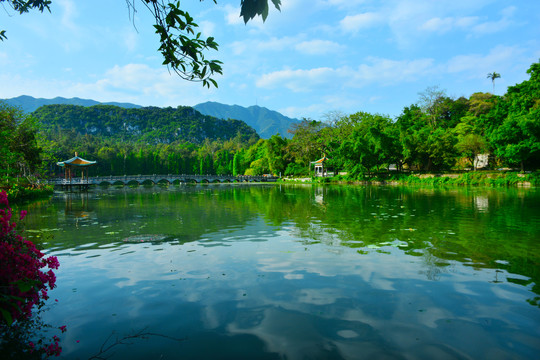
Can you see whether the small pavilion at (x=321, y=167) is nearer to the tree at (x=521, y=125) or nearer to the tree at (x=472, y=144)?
the tree at (x=472, y=144)

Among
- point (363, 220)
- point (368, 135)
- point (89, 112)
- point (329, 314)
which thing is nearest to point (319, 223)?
point (363, 220)

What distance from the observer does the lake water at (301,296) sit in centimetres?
391

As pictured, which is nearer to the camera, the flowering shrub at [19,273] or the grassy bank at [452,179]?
the flowering shrub at [19,273]

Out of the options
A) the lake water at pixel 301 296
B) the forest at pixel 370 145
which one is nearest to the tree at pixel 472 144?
the forest at pixel 370 145

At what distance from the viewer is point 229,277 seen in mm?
6594

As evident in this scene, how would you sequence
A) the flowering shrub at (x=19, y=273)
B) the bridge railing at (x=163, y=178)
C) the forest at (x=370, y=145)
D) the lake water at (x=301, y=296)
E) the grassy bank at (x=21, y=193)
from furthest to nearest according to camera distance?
the bridge railing at (x=163, y=178)
the forest at (x=370, y=145)
the grassy bank at (x=21, y=193)
the lake water at (x=301, y=296)
the flowering shrub at (x=19, y=273)

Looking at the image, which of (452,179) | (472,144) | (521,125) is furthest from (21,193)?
(472,144)

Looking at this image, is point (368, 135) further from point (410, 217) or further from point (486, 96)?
point (410, 217)

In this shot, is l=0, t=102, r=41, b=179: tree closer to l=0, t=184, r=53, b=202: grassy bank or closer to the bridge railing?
l=0, t=184, r=53, b=202: grassy bank

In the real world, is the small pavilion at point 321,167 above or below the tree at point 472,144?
below

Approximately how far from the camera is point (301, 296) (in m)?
5.49

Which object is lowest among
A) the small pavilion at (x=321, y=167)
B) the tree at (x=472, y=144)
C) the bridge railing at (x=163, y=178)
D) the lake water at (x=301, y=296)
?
the lake water at (x=301, y=296)

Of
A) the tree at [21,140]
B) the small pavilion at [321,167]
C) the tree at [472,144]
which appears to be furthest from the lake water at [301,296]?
the small pavilion at [321,167]

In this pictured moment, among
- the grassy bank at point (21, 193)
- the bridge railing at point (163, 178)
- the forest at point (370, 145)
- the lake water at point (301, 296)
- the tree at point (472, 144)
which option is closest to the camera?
the lake water at point (301, 296)
